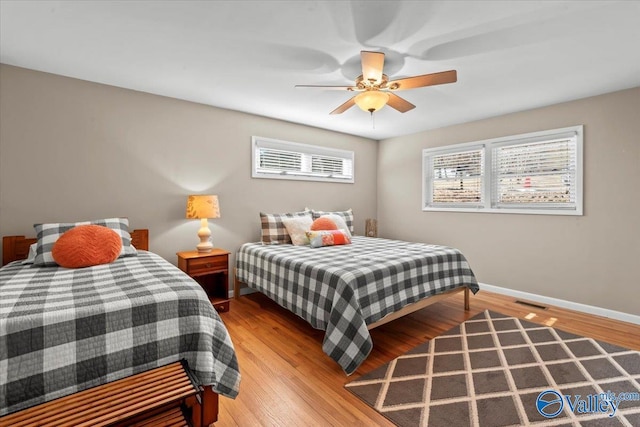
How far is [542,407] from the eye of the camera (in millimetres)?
1775

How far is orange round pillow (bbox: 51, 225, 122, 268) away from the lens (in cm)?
221

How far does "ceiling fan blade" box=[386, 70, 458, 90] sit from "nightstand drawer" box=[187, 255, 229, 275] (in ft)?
7.80

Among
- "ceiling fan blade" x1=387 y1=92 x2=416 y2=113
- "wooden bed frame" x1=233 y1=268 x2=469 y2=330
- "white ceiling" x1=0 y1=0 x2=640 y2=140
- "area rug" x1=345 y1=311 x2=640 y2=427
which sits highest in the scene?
"white ceiling" x1=0 y1=0 x2=640 y2=140

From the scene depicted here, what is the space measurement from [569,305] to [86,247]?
4.82 meters

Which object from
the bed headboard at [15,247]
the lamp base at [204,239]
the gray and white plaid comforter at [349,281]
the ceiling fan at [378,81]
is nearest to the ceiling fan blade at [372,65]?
the ceiling fan at [378,81]

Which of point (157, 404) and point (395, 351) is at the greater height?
point (157, 404)

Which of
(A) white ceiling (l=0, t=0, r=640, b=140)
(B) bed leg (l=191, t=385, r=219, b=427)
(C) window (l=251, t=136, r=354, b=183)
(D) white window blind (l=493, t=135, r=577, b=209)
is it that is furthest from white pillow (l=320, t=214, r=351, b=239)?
(B) bed leg (l=191, t=385, r=219, b=427)

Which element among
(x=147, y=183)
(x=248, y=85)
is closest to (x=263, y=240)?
(x=147, y=183)

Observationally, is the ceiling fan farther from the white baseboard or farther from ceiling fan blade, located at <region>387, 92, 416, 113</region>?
the white baseboard

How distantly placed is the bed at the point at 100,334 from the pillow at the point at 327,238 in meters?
1.78

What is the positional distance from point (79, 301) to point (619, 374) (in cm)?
342

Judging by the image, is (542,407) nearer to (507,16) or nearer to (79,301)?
(507,16)

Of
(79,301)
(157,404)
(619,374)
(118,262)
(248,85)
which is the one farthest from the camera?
(248,85)

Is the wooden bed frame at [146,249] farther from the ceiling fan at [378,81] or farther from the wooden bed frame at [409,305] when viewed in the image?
the ceiling fan at [378,81]
